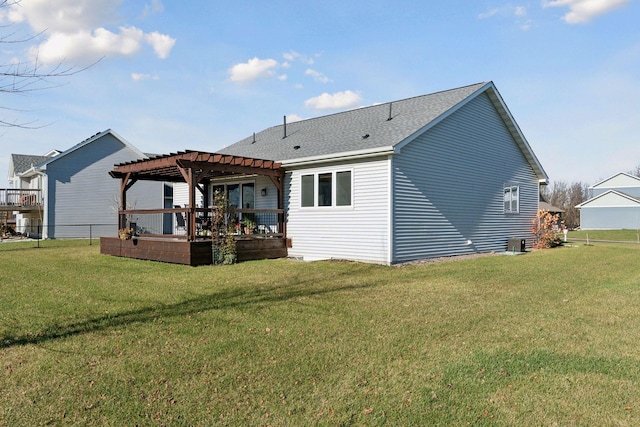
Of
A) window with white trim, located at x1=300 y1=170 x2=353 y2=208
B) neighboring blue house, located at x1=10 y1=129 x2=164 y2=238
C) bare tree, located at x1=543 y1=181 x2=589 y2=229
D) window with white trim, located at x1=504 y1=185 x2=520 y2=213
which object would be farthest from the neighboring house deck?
bare tree, located at x1=543 y1=181 x2=589 y2=229

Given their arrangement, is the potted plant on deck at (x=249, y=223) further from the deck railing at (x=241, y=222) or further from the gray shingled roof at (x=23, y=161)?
the gray shingled roof at (x=23, y=161)

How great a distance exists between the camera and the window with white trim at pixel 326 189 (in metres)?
12.3

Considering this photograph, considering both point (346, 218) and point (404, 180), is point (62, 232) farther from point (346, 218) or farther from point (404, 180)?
point (404, 180)

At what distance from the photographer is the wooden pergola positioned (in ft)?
36.8

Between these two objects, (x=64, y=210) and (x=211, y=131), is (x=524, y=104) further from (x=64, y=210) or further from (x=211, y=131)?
(x=64, y=210)

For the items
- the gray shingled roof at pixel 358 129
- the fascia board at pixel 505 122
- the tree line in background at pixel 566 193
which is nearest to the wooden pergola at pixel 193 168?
the gray shingled roof at pixel 358 129

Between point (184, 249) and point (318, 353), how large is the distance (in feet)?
24.4

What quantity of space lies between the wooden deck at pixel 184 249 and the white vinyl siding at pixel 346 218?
2.80ft

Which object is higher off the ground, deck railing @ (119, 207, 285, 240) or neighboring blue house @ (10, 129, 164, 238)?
neighboring blue house @ (10, 129, 164, 238)

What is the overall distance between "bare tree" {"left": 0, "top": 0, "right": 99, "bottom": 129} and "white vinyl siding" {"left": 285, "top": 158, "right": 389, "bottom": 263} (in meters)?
7.77

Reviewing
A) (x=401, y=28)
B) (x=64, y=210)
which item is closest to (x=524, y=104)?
(x=401, y=28)

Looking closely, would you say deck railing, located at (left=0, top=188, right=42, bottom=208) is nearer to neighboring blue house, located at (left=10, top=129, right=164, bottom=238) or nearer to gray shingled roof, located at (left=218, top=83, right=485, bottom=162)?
neighboring blue house, located at (left=10, top=129, right=164, bottom=238)

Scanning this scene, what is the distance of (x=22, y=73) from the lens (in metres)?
5.09

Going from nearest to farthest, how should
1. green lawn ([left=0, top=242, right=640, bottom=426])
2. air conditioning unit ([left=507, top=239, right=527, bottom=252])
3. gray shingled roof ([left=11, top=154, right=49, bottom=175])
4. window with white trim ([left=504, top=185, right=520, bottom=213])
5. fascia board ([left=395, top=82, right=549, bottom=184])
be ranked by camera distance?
green lawn ([left=0, top=242, right=640, bottom=426]) → fascia board ([left=395, top=82, right=549, bottom=184]) → air conditioning unit ([left=507, top=239, right=527, bottom=252]) → window with white trim ([left=504, top=185, right=520, bottom=213]) → gray shingled roof ([left=11, top=154, right=49, bottom=175])
